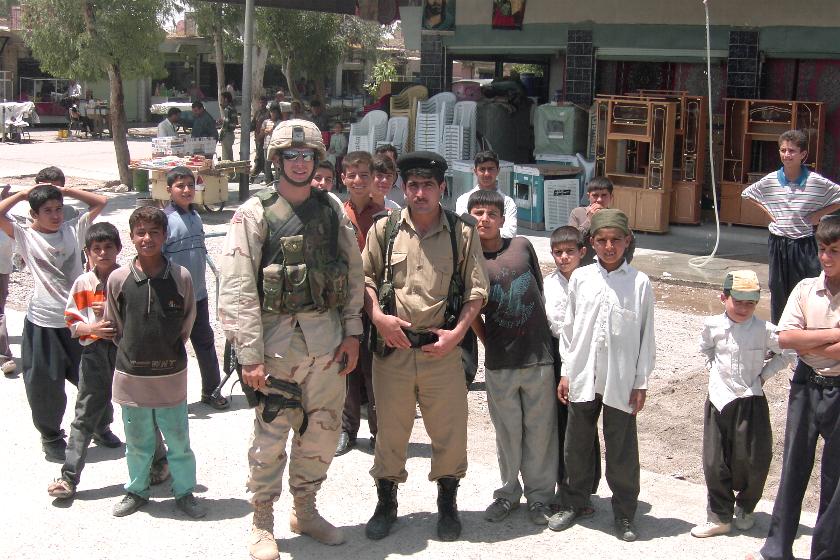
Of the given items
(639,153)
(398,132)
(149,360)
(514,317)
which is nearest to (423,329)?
(514,317)

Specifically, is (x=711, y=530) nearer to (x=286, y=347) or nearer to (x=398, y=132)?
(x=286, y=347)

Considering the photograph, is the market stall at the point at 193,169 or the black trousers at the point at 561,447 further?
the market stall at the point at 193,169

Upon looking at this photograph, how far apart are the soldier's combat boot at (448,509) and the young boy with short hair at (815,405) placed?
130cm

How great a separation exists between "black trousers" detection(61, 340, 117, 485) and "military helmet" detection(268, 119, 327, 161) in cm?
153

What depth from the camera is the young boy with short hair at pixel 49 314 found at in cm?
539

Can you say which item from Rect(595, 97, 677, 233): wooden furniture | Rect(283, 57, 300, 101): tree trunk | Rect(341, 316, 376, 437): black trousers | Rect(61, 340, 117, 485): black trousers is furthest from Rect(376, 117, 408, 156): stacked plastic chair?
Rect(283, 57, 300, 101): tree trunk

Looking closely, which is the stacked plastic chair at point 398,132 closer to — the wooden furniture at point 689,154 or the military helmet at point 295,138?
the wooden furniture at point 689,154

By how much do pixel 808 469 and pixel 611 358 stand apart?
Answer: 0.92m

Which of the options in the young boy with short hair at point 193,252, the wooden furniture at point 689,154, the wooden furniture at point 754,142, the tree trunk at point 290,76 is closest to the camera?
the young boy with short hair at point 193,252

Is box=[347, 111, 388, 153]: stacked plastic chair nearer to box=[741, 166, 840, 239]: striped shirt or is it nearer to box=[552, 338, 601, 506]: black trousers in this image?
box=[741, 166, 840, 239]: striped shirt

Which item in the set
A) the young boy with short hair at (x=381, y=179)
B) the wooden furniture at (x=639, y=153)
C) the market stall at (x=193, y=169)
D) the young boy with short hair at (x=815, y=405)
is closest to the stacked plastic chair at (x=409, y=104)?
the market stall at (x=193, y=169)

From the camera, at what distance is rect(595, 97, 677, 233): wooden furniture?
12.6 meters

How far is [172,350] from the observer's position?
15.3 ft

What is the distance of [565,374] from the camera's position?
446 centimetres
